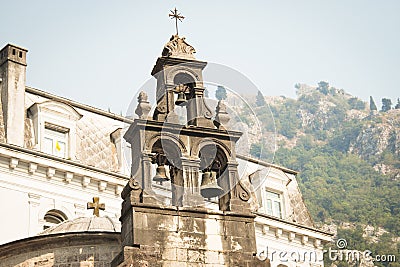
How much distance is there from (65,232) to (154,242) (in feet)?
10.8

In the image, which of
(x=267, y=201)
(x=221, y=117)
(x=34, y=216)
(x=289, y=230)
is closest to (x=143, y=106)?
(x=221, y=117)

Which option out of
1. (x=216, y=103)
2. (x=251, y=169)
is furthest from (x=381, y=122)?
(x=216, y=103)

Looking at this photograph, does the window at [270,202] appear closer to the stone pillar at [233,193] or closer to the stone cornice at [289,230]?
the stone cornice at [289,230]

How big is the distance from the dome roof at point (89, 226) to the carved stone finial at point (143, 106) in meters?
3.81

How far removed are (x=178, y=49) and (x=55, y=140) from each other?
32.6 ft

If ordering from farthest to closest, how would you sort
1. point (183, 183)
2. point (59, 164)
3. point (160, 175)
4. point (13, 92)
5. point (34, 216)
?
point (13, 92), point (59, 164), point (34, 216), point (160, 175), point (183, 183)

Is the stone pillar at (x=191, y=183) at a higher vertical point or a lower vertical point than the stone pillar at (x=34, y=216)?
lower

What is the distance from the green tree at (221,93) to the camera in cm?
2404

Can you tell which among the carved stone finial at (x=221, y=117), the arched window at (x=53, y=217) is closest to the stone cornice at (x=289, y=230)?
the arched window at (x=53, y=217)

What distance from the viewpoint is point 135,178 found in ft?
72.3

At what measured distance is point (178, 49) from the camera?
2473 centimetres

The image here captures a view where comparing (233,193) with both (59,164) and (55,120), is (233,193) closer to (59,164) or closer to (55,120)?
(59,164)

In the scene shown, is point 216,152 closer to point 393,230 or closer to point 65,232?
point 65,232

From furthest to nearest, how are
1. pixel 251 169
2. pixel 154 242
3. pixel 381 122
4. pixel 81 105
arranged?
pixel 381 122
pixel 251 169
pixel 81 105
pixel 154 242
